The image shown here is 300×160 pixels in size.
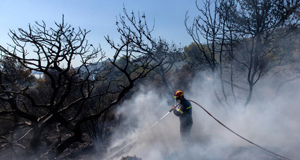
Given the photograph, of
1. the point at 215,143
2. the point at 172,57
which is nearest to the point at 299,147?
the point at 215,143

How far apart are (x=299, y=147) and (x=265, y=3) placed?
4.40m

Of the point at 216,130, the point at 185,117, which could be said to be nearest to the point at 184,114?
the point at 185,117

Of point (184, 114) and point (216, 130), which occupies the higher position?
point (184, 114)

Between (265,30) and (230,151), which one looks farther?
(265,30)

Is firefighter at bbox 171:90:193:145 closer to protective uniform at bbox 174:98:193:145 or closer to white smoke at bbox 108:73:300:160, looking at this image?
protective uniform at bbox 174:98:193:145

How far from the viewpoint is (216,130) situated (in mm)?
8328

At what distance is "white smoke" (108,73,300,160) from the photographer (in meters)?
5.88

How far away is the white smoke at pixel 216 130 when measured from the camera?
19.3 feet

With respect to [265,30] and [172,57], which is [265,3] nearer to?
[265,30]

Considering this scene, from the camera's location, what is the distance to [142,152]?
730cm

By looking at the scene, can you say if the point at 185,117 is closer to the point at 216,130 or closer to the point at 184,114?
the point at 184,114

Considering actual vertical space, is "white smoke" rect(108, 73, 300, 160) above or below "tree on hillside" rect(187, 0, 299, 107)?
below

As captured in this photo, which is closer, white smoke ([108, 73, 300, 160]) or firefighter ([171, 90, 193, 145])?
white smoke ([108, 73, 300, 160])

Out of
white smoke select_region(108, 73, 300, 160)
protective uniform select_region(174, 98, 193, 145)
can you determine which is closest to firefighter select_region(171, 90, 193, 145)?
protective uniform select_region(174, 98, 193, 145)
